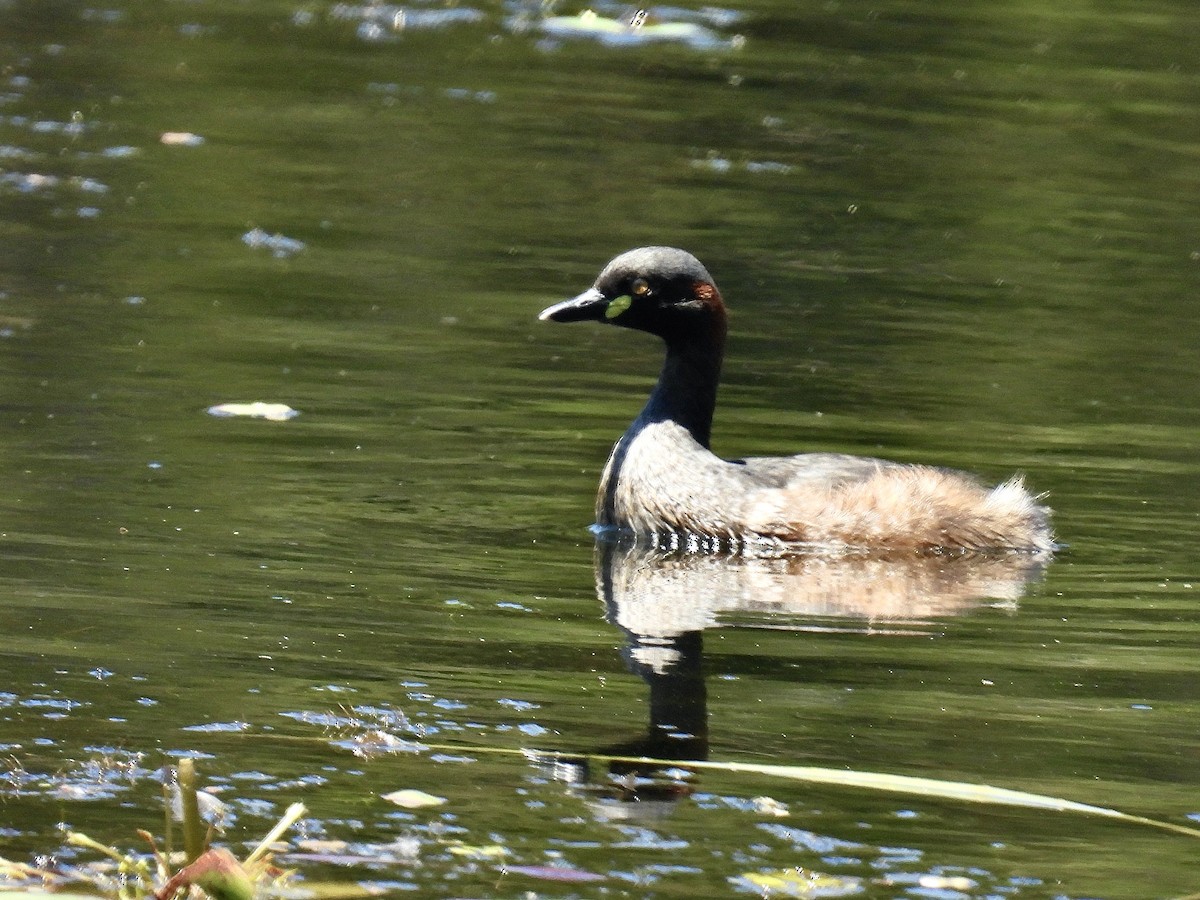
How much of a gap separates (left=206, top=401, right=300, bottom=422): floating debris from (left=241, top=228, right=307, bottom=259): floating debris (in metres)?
3.74

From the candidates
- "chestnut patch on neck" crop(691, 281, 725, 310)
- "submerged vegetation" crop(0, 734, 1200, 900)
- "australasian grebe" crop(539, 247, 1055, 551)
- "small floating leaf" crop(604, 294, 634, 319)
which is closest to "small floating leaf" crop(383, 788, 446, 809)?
"submerged vegetation" crop(0, 734, 1200, 900)

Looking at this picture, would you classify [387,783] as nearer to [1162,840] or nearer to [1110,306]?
[1162,840]

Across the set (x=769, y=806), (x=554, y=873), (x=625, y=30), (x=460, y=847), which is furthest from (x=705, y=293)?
(x=625, y=30)

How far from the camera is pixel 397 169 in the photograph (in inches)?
680

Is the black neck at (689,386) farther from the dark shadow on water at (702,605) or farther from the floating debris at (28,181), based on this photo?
the floating debris at (28,181)

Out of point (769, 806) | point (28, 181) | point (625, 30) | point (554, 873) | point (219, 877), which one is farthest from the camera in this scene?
point (625, 30)

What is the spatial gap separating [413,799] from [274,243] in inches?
361

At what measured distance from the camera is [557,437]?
10.7 meters

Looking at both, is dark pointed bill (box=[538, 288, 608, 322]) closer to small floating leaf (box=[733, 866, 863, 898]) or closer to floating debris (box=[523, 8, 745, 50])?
small floating leaf (box=[733, 866, 863, 898])

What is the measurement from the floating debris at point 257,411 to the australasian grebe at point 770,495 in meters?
1.42

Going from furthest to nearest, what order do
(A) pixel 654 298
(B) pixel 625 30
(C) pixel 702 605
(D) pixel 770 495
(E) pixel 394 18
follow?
(B) pixel 625 30 → (E) pixel 394 18 → (A) pixel 654 298 → (D) pixel 770 495 → (C) pixel 702 605

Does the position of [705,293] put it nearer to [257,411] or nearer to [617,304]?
[617,304]

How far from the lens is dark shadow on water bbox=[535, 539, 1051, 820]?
6.16m

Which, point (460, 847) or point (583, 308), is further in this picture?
point (583, 308)
